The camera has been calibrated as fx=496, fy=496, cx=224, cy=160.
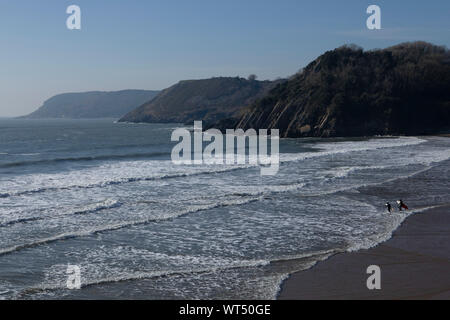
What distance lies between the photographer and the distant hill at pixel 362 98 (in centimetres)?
7700

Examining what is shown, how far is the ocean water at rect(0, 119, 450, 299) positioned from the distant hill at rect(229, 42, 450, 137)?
45.3 metres

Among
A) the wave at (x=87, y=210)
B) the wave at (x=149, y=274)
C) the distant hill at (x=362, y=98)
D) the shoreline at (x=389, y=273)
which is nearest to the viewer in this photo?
the shoreline at (x=389, y=273)

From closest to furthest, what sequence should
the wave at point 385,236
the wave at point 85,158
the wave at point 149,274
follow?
the wave at point 149,274 < the wave at point 385,236 < the wave at point 85,158

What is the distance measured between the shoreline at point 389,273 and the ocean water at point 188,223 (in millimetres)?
464

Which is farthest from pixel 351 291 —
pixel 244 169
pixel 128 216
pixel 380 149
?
pixel 380 149

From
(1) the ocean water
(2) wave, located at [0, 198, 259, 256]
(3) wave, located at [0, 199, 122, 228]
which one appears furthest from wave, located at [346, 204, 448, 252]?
(3) wave, located at [0, 199, 122, 228]

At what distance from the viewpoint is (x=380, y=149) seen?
48.5 metres

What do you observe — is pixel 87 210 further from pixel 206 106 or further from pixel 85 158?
pixel 206 106

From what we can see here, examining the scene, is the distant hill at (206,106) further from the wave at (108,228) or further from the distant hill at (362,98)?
the wave at (108,228)

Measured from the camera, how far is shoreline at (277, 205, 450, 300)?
10430mm

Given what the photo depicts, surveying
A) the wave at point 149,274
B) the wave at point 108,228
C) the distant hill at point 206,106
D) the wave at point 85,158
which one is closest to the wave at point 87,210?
the wave at point 108,228
